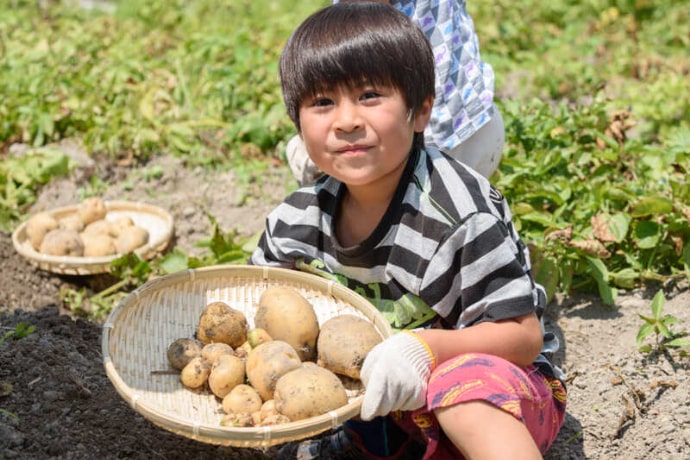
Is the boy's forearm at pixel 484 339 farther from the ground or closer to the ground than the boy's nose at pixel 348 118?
closer to the ground

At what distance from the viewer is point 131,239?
3.50 meters

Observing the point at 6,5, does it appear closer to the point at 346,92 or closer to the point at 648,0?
the point at 648,0

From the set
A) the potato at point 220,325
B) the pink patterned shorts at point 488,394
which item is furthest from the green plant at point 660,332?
the potato at point 220,325

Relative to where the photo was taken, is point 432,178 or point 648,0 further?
point 648,0

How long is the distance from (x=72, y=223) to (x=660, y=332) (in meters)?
2.39

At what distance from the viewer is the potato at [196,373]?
7.13 ft

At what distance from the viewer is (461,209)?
2061mm

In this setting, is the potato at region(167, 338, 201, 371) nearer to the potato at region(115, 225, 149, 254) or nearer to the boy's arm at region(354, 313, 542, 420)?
the boy's arm at region(354, 313, 542, 420)

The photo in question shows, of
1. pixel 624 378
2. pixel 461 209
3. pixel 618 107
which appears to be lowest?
pixel 624 378

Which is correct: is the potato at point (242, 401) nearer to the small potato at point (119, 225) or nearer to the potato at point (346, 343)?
the potato at point (346, 343)

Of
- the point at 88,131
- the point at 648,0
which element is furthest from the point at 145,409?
the point at 648,0

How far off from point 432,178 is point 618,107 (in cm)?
228

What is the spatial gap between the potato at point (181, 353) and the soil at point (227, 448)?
10.7 inches

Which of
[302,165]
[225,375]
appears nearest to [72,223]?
[302,165]
